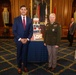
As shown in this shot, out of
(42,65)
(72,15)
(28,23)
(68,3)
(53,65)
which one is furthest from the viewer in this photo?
(72,15)

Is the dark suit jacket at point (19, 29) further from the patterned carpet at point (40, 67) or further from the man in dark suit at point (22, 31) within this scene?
the patterned carpet at point (40, 67)

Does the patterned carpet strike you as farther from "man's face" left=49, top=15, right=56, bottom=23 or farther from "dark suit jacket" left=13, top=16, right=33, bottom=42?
"man's face" left=49, top=15, right=56, bottom=23

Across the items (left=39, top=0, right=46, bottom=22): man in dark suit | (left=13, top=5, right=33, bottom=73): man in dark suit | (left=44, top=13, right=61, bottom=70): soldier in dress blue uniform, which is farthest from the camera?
(left=39, top=0, right=46, bottom=22): man in dark suit

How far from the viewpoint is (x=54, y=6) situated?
30.8 feet

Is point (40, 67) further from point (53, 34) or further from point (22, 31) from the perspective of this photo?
point (22, 31)

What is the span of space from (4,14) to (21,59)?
263 inches

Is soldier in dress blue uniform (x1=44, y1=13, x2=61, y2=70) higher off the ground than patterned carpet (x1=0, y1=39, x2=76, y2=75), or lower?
higher

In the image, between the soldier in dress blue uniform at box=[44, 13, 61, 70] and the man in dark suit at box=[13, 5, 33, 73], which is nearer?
the man in dark suit at box=[13, 5, 33, 73]

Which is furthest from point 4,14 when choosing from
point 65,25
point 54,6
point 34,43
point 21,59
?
point 21,59

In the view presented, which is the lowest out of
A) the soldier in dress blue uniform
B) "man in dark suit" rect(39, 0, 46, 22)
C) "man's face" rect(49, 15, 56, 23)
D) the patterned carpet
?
the patterned carpet

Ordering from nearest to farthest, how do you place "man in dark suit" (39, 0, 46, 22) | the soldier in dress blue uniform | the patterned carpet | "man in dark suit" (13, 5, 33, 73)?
"man in dark suit" (13, 5, 33, 73)
the soldier in dress blue uniform
the patterned carpet
"man in dark suit" (39, 0, 46, 22)

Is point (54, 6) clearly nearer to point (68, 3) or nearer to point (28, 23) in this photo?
point (68, 3)

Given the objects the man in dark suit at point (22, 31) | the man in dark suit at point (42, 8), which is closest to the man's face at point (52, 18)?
the man in dark suit at point (22, 31)

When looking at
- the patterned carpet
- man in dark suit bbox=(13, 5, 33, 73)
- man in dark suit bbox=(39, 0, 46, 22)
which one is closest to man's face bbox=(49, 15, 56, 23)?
man in dark suit bbox=(13, 5, 33, 73)
